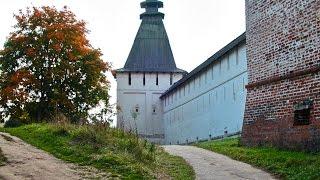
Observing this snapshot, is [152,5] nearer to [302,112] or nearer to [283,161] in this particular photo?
→ [302,112]

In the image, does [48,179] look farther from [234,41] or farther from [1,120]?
[1,120]

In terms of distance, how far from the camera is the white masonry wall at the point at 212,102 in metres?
30.8

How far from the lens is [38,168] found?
1166cm

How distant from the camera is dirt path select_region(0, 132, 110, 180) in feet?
35.5

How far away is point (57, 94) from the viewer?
32.8m

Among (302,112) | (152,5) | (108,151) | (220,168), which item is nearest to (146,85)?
(152,5)

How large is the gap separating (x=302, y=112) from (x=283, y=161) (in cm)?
202

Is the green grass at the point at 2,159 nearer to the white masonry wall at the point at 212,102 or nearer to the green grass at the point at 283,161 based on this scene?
the green grass at the point at 283,161

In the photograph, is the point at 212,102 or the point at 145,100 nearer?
the point at 212,102

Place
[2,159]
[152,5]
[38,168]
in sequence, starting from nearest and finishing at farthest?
[38,168] < [2,159] < [152,5]

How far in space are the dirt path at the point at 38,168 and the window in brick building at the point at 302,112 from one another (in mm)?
Result: 5808

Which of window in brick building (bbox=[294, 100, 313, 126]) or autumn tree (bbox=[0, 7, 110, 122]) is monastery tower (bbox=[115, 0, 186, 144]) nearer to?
autumn tree (bbox=[0, 7, 110, 122])

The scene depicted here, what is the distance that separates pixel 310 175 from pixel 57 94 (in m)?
23.4

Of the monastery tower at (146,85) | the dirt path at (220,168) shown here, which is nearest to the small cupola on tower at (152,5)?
the monastery tower at (146,85)
